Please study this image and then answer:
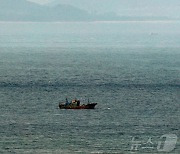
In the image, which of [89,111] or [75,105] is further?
[75,105]

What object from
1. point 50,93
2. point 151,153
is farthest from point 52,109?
point 151,153

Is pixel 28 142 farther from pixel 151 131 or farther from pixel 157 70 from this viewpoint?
pixel 157 70
